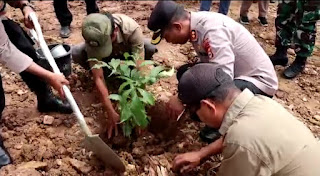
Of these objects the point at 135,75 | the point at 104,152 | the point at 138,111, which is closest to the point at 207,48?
the point at 135,75

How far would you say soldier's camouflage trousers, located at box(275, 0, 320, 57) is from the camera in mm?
3617

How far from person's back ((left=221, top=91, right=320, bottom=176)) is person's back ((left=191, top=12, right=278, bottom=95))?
2.63 ft

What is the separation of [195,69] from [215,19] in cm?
77

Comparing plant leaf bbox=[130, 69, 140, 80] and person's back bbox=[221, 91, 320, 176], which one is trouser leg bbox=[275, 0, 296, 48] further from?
person's back bbox=[221, 91, 320, 176]

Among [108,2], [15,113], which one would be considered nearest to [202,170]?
[15,113]

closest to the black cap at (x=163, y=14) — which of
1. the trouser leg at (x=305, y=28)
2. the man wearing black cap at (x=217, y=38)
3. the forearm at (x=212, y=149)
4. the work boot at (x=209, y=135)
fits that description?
the man wearing black cap at (x=217, y=38)

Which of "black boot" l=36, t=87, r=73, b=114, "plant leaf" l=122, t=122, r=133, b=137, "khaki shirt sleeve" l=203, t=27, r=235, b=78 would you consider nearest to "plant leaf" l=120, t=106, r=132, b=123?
"plant leaf" l=122, t=122, r=133, b=137

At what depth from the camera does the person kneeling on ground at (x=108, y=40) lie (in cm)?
285

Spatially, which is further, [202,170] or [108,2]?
[108,2]

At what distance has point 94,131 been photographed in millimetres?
3027

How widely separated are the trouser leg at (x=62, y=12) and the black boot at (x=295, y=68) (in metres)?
2.47

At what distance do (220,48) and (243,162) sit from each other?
3.19 feet

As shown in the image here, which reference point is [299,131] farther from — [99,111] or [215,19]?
[99,111]

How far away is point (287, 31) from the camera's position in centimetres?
388
